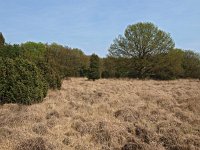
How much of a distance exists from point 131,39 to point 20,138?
1575 inches

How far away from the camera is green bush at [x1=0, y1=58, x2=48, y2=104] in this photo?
41.2 feet

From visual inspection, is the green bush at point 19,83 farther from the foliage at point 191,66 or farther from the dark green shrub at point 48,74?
the foliage at point 191,66

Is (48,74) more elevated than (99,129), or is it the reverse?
(48,74)

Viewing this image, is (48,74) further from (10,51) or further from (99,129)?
(99,129)

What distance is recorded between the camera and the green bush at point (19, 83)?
1255cm

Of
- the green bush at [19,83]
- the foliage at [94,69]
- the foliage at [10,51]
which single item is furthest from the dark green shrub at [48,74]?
the foliage at [94,69]

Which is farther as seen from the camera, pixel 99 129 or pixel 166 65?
pixel 166 65

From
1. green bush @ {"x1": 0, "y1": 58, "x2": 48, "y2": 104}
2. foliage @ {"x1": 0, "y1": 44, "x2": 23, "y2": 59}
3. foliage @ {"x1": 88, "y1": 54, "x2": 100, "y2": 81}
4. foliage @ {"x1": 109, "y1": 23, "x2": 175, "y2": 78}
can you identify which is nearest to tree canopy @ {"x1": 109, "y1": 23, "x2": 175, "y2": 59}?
foliage @ {"x1": 109, "y1": 23, "x2": 175, "y2": 78}

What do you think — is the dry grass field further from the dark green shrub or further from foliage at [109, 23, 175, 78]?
foliage at [109, 23, 175, 78]

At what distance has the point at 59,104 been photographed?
12.4 m

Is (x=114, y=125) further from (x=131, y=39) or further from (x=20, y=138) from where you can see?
(x=131, y=39)

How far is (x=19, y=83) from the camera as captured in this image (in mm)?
12727

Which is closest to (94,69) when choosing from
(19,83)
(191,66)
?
(191,66)

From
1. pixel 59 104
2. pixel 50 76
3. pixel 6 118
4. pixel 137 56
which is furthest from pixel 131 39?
pixel 6 118
